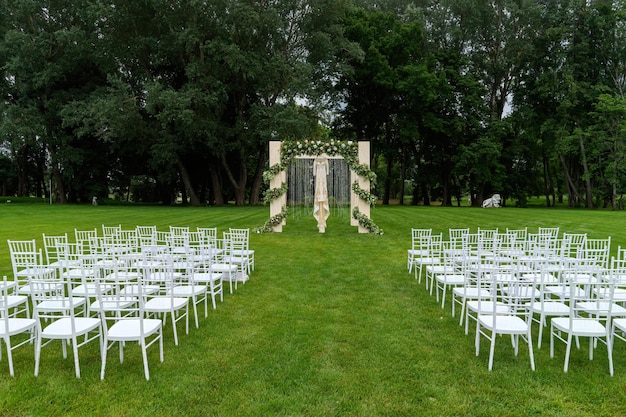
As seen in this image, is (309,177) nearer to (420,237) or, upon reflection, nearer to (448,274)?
(420,237)

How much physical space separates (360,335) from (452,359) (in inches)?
43.3

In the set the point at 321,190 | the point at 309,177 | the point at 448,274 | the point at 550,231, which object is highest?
the point at 309,177

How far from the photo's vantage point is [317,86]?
30.5m

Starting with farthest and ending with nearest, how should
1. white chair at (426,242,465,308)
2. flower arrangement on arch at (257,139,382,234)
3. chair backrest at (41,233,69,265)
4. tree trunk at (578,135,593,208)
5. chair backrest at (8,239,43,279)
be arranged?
1. tree trunk at (578,135,593,208)
2. flower arrangement on arch at (257,139,382,234)
3. chair backrest at (41,233,69,265)
4. white chair at (426,242,465,308)
5. chair backrest at (8,239,43,279)

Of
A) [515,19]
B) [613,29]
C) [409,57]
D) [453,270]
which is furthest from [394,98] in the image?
[453,270]

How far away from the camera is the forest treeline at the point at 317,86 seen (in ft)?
85.5

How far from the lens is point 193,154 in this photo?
3403cm

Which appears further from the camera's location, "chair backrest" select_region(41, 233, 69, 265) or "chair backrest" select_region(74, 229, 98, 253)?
"chair backrest" select_region(74, 229, 98, 253)

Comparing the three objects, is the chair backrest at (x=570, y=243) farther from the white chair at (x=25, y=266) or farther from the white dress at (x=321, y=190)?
A: the white chair at (x=25, y=266)

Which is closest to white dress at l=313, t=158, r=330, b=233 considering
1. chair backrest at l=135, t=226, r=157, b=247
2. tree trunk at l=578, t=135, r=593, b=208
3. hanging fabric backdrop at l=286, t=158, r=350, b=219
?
hanging fabric backdrop at l=286, t=158, r=350, b=219

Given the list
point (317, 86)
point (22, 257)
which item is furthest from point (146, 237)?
point (317, 86)

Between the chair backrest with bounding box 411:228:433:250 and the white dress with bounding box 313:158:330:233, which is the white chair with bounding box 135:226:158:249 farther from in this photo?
the white dress with bounding box 313:158:330:233

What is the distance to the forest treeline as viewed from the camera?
26.1 meters

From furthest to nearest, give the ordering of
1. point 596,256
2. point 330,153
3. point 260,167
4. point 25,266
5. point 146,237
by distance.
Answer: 1. point 260,167
2. point 330,153
3. point 146,237
4. point 596,256
5. point 25,266
